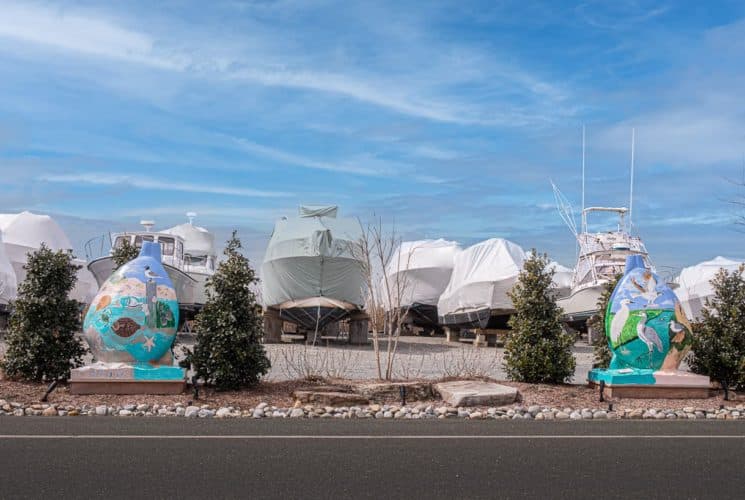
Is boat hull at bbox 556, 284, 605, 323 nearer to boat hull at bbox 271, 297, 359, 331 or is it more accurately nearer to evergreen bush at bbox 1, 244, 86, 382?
boat hull at bbox 271, 297, 359, 331

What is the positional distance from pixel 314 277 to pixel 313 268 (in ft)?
0.94

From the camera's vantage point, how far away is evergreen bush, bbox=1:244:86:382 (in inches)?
490

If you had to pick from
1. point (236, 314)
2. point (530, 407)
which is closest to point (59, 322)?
point (236, 314)

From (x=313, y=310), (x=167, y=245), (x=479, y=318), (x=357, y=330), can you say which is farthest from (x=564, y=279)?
(x=167, y=245)

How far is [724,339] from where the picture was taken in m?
13.5

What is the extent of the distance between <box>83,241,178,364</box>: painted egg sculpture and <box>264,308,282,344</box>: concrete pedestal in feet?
40.3

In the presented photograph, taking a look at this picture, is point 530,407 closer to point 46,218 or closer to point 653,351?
point 653,351

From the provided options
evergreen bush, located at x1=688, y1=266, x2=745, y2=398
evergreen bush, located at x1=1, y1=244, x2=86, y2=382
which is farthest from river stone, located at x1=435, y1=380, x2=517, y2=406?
evergreen bush, located at x1=1, y1=244, x2=86, y2=382

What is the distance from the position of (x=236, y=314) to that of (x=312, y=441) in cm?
485

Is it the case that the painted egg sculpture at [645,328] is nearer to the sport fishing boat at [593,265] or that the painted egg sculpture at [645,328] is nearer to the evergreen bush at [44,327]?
the evergreen bush at [44,327]

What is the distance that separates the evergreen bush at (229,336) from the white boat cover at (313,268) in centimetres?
1117

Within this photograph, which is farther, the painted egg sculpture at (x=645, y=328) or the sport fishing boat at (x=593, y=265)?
the sport fishing boat at (x=593, y=265)

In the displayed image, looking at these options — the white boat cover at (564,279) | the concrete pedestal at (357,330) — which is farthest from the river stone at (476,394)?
the white boat cover at (564,279)

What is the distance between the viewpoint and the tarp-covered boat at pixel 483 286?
27734 mm
